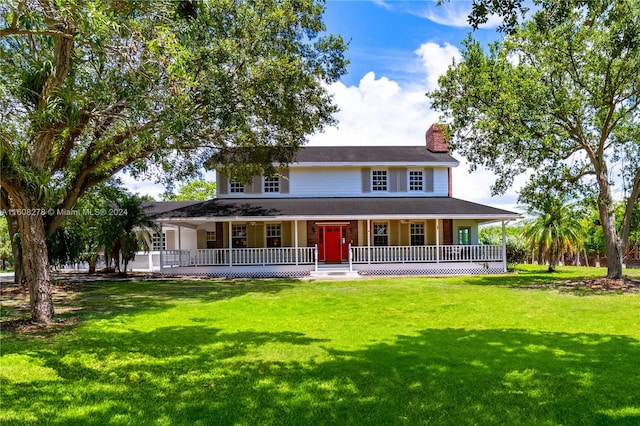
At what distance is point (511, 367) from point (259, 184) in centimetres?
1974

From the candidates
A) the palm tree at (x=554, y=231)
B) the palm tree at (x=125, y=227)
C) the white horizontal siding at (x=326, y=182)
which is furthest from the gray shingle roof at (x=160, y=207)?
the palm tree at (x=554, y=231)

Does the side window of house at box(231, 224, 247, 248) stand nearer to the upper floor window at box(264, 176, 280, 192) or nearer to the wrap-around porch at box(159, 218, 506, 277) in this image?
the wrap-around porch at box(159, 218, 506, 277)

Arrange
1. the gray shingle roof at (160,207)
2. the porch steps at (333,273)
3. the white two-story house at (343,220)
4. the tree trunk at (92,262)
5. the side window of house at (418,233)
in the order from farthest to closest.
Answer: the gray shingle roof at (160,207) < the side window of house at (418,233) < the tree trunk at (92,262) < the white two-story house at (343,220) < the porch steps at (333,273)

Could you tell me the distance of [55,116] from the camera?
7.38m

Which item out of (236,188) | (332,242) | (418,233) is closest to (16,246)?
(236,188)

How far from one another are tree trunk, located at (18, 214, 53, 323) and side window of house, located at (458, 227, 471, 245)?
21255mm

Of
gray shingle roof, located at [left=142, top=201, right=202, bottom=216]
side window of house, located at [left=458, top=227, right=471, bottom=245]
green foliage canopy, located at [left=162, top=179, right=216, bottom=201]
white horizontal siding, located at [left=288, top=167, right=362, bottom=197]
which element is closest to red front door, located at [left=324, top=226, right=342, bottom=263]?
white horizontal siding, located at [left=288, top=167, right=362, bottom=197]

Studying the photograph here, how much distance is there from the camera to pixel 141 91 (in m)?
8.70

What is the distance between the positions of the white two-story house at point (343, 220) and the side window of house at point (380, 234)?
0.06m

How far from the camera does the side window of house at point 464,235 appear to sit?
989 inches

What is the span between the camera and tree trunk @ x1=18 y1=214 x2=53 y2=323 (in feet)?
29.5

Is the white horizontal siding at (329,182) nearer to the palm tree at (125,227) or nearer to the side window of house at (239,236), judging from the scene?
the side window of house at (239,236)

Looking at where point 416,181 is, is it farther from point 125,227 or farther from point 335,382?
point 335,382

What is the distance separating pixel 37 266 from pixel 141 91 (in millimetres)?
4414
